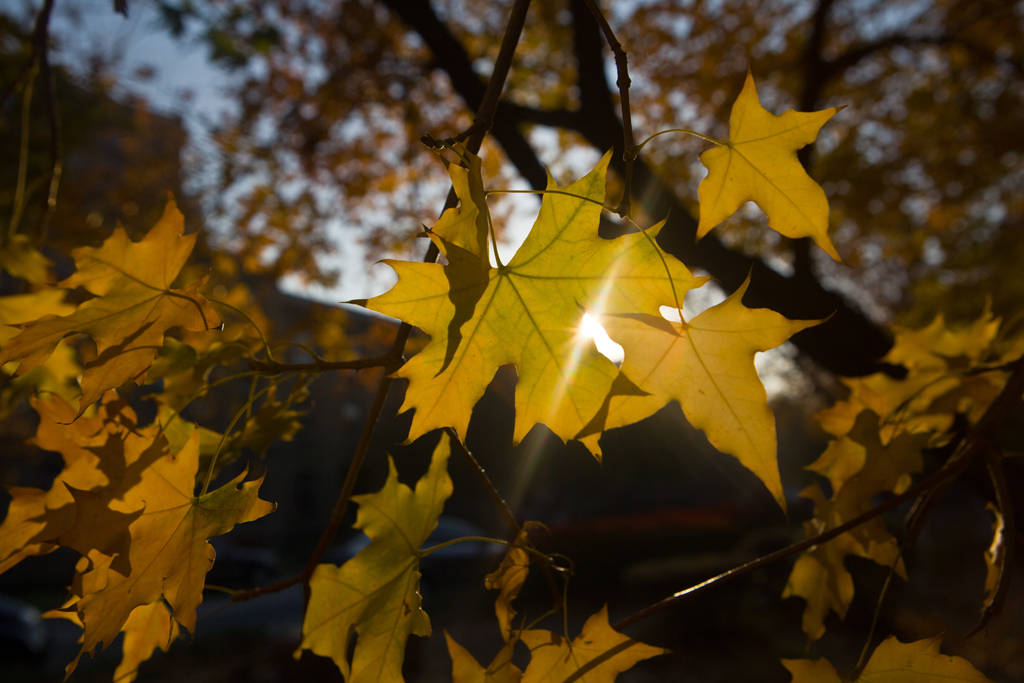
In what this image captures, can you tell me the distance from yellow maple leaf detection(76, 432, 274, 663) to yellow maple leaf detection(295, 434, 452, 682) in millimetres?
103

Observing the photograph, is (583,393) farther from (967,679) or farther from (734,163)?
(967,679)

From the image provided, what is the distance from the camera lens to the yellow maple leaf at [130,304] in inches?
26.9

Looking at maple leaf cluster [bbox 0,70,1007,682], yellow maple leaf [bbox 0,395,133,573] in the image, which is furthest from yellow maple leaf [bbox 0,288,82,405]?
maple leaf cluster [bbox 0,70,1007,682]

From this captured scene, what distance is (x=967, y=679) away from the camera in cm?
63

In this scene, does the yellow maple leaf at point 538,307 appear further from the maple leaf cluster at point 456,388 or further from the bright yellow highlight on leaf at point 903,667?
the bright yellow highlight on leaf at point 903,667

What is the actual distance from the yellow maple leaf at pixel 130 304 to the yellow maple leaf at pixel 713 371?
0.46 m

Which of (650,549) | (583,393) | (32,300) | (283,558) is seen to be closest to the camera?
(583,393)

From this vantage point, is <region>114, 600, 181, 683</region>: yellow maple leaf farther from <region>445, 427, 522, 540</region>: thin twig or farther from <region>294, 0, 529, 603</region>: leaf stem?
<region>445, 427, 522, 540</region>: thin twig

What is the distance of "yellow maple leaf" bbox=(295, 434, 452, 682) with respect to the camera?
646 millimetres

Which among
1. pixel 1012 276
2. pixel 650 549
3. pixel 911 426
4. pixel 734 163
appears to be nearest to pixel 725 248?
pixel 911 426

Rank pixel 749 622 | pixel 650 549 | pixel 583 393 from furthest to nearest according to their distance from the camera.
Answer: pixel 650 549 → pixel 749 622 → pixel 583 393

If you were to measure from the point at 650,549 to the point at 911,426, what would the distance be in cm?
977

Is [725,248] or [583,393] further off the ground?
[725,248]

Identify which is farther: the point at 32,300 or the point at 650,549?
the point at 650,549
